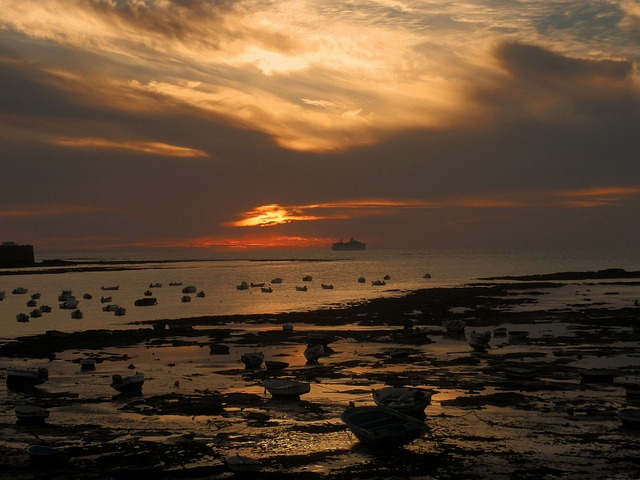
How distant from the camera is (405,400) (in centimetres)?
2431

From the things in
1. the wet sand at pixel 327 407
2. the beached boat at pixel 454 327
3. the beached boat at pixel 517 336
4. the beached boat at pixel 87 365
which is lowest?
the wet sand at pixel 327 407

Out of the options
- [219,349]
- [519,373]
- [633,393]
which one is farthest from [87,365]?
[633,393]

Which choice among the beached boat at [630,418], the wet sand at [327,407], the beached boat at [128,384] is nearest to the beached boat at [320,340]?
the wet sand at [327,407]

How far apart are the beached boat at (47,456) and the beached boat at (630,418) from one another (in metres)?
17.4

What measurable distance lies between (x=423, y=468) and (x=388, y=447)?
1.94m

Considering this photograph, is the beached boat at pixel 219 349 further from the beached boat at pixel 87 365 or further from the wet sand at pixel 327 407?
the beached boat at pixel 87 365

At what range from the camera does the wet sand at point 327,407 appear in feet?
64.8

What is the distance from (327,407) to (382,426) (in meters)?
5.25

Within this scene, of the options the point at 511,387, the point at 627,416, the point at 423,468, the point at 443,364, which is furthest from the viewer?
the point at 443,364

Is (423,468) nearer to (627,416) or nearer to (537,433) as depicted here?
(537,433)

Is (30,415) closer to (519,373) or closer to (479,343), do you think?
(519,373)

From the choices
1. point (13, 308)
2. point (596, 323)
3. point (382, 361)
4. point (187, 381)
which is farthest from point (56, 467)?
point (13, 308)

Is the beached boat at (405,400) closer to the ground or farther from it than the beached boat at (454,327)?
closer to the ground

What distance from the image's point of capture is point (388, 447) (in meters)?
21.3
